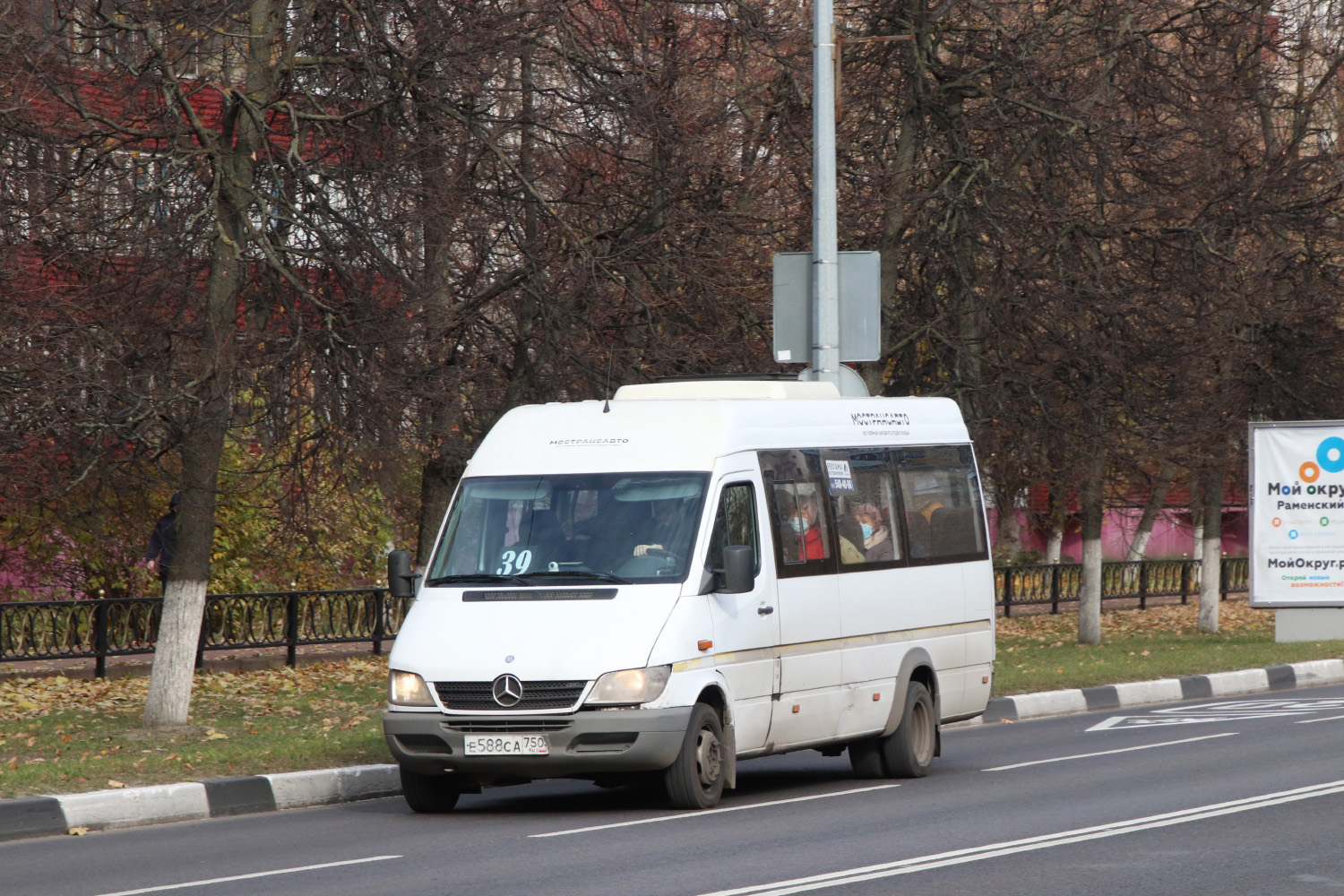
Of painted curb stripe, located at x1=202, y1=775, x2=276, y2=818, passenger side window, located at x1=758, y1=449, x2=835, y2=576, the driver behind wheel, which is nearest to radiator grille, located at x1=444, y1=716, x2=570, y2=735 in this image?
the driver behind wheel

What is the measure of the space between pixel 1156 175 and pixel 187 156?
40.6 ft

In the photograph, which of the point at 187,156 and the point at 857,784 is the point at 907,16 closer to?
the point at 187,156

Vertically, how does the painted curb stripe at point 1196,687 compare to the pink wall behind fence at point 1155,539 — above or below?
below

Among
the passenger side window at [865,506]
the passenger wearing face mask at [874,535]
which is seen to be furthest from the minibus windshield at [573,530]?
the passenger wearing face mask at [874,535]

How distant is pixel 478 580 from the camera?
1138 centimetres

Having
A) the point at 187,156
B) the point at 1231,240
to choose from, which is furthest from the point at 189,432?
the point at 1231,240

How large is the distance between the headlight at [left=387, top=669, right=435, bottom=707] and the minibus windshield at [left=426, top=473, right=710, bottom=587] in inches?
29.3

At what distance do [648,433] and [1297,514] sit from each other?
1920cm

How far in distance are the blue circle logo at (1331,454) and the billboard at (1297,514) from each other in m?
0.01

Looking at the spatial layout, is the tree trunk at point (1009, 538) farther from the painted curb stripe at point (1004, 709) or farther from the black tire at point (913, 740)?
the black tire at point (913, 740)

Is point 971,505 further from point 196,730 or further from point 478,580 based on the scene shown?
point 196,730

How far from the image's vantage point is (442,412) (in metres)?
17.1

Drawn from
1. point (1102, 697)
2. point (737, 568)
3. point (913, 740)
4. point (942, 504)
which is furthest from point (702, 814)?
point (1102, 697)

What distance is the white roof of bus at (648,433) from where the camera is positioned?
1174 cm
